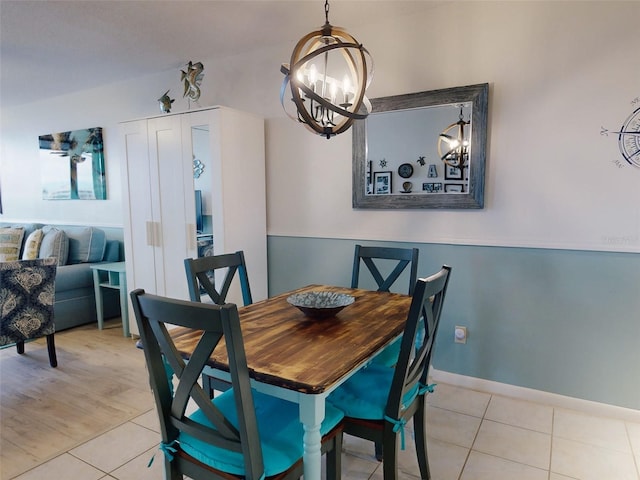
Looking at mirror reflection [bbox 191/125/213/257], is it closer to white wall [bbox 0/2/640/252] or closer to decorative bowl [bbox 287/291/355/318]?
white wall [bbox 0/2/640/252]

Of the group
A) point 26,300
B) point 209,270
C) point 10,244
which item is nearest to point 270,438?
point 209,270

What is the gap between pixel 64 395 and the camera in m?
2.51

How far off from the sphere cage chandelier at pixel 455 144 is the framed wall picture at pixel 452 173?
19 millimetres

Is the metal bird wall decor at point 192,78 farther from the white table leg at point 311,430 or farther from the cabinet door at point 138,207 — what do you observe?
the white table leg at point 311,430

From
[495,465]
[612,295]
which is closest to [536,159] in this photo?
[612,295]

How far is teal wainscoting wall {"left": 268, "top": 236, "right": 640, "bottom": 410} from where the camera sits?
7.17ft

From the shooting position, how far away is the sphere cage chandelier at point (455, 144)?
2451 millimetres

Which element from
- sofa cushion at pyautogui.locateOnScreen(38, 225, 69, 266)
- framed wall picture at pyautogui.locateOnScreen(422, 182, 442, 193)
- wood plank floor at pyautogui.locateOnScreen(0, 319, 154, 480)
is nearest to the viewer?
wood plank floor at pyautogui.locateOnScreen(0, 319, 154, 480)

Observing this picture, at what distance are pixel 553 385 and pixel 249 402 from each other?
2125 millimetres

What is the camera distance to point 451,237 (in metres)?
2.58

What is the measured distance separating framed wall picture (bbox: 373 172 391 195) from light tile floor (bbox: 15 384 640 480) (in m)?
1.44

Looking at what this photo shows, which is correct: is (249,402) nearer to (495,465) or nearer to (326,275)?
(495,465)

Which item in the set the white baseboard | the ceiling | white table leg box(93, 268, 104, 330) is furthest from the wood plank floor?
the ceiling

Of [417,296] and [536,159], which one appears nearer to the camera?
[417,296]
